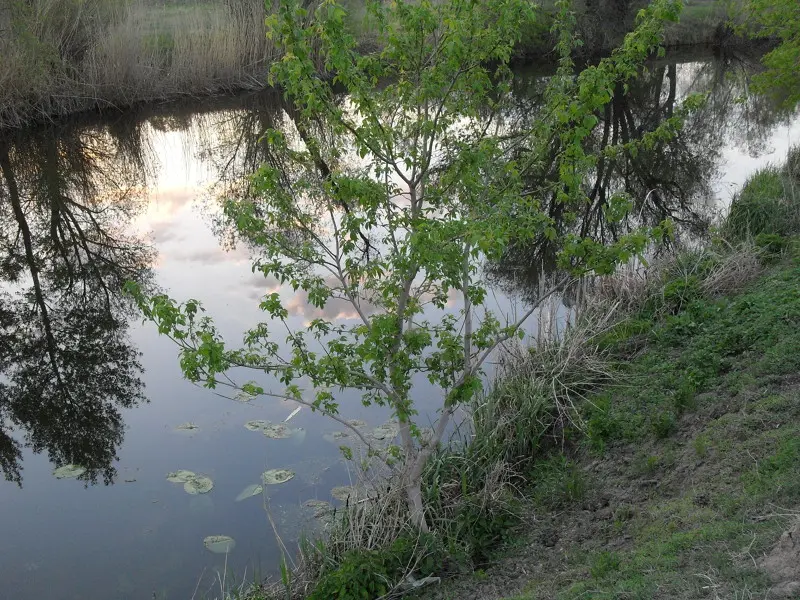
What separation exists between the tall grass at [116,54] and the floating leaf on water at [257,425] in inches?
606

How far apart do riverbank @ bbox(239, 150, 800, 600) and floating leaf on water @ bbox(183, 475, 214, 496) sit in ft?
6.10

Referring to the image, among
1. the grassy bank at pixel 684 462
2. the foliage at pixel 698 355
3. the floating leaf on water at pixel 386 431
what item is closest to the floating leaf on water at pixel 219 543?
the floating leaf on water at pixel 386 431

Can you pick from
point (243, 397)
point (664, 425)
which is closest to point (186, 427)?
point (243, 397)

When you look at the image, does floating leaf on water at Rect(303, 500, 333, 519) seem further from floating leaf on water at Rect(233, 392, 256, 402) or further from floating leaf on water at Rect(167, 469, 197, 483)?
floating leaf on water at Rect(233, 392, 256, 402)

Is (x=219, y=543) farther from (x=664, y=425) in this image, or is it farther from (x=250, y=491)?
(x=664, y=425)

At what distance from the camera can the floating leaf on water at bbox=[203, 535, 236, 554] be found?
6.38 meters

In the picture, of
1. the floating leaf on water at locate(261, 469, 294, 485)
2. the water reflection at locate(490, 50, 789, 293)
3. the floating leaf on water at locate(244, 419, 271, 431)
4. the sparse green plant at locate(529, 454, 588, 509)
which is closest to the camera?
the sparse green plant at locate(529, 454, 588, 509)

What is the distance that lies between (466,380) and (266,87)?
22449 millimetres

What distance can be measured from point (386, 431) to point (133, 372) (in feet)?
12.2

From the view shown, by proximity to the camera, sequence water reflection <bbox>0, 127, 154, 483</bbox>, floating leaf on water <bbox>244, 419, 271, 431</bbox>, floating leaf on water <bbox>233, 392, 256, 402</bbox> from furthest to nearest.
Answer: floating leaf on water <bbox>233, 392, 256, 402</bbox>
water reflection <bbox>0, 127, 154, 483</bbox>
floating leaf on water <bbox>244, 419, 271, 431</bbox>

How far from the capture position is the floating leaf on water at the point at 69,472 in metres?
7.63

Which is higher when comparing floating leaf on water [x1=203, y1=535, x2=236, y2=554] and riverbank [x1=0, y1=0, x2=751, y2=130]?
riverbank [x1=0, y1=0, x2=751, y2=130]

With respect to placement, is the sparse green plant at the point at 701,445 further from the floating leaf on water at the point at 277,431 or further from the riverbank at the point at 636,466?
the floating leaf on water at the point at 277,431

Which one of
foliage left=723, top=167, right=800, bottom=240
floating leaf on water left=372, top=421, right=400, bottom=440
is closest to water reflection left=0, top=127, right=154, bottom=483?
floating leaf on water left=372, top=421, right=400, bottom=440
